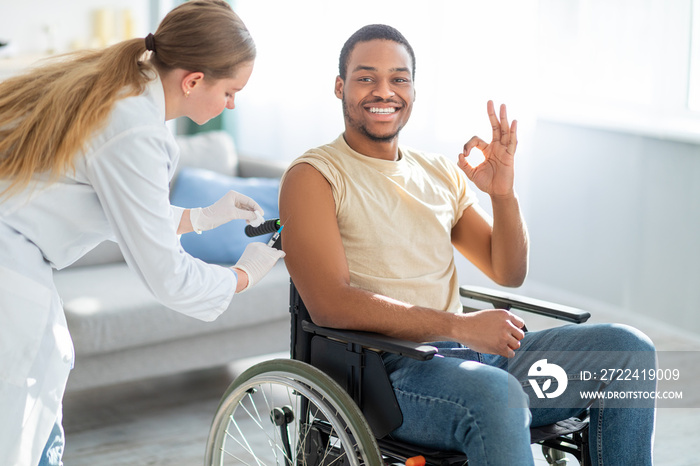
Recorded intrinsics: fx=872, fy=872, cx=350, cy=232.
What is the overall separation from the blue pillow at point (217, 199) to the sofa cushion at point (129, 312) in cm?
21

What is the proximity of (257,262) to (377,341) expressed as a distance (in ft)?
0.91

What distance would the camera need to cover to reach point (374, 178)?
1.82 m

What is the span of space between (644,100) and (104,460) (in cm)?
245

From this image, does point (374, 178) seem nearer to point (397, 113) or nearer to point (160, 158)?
point (397, 113)

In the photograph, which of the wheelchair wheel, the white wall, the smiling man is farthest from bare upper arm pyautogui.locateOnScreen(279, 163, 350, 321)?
the white wall

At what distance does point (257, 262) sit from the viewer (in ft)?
5.35

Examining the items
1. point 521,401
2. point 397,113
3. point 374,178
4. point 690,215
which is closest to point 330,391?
point 521,401

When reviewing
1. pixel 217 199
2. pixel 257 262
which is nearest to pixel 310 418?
pixel 257 262

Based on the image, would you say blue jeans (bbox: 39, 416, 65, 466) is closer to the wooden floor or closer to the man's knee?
the wooden floor

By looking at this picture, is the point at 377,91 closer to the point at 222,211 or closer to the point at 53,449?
the point at 222,211

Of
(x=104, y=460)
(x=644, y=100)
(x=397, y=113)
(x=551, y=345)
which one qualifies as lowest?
(x=104, y=460)

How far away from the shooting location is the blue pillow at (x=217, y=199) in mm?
2998

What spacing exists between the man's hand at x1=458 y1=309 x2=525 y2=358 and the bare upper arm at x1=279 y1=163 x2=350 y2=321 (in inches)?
9.9

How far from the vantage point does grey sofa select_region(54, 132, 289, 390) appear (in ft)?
8.26
